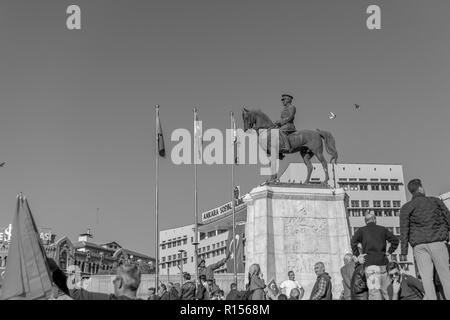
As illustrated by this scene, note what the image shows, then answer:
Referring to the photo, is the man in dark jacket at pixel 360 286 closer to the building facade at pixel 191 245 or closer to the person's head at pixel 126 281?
the person's head at pixel 126 281

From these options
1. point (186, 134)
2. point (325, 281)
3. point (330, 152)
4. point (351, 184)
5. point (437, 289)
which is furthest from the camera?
point (351, 184)

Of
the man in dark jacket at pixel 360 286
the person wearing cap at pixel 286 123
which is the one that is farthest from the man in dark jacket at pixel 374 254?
the person wearing cap at pixel 286 123

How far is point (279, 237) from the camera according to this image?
852 inches

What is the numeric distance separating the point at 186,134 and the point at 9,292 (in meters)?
27.5

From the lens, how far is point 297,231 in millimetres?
21859

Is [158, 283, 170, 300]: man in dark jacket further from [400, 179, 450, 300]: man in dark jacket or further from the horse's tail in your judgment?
the horse's tail

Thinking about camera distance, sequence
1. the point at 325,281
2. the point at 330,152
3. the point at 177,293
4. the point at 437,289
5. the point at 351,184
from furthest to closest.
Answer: the point at 351,184 → the point at 330,152 → the point at 177,293 → the point at 325,281 → the point at 437,289

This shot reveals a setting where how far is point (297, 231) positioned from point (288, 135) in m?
4.27

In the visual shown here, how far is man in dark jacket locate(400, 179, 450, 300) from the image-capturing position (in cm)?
847

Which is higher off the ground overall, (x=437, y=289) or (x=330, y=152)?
(x=330, y=152)

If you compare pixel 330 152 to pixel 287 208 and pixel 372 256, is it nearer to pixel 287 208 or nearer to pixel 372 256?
pixel 287 208

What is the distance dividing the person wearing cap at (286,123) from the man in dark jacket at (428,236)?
46.0 ft

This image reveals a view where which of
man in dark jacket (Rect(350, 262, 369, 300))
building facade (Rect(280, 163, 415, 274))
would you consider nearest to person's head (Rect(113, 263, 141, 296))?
man in dark jacket (Rect(350, 262, 369, 300))

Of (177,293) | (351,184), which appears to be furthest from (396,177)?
(177,293)
